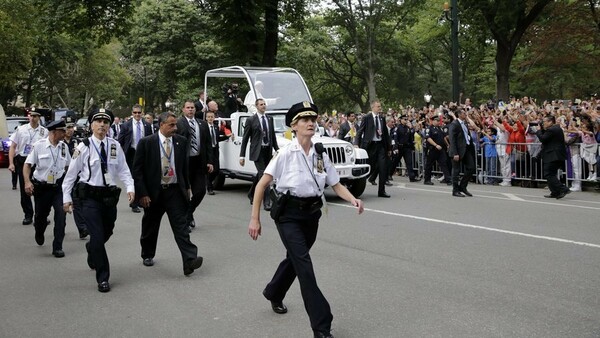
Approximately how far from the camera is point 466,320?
5.55 meters

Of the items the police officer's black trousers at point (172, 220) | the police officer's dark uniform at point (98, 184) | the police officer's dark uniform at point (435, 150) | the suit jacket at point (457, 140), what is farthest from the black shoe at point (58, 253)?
the police officer's dark uniform at point (435, 150)

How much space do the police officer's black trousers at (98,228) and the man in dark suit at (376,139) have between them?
786 centimetres

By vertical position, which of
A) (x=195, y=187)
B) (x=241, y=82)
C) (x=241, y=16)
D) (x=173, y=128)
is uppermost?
(x=241, y=16)

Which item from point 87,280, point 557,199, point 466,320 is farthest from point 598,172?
point 87,280

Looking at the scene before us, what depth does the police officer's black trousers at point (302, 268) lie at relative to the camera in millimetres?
5047

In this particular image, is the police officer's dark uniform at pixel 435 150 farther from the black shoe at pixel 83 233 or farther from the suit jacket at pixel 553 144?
the black shoe at pixel 83 233

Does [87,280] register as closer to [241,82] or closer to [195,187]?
[195,187]

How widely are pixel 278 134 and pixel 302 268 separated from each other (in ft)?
30.8

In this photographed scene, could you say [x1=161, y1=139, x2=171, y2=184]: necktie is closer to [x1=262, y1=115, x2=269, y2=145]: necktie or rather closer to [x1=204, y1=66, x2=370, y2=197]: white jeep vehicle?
[x1=262, y1=115, x2=269, y2=145]: necktie

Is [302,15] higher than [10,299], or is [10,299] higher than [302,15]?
[302,15]

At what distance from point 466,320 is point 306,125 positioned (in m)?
2.06

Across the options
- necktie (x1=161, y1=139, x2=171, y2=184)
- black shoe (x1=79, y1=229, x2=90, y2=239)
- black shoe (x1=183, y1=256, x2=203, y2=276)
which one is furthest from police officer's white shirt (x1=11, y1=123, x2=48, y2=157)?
black shoe (x1=183, y1=256, x2=203, y2=276)

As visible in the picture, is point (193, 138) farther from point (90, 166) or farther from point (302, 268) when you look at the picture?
point (302, 268)

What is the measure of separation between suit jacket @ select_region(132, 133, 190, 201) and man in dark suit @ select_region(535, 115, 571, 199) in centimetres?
891
